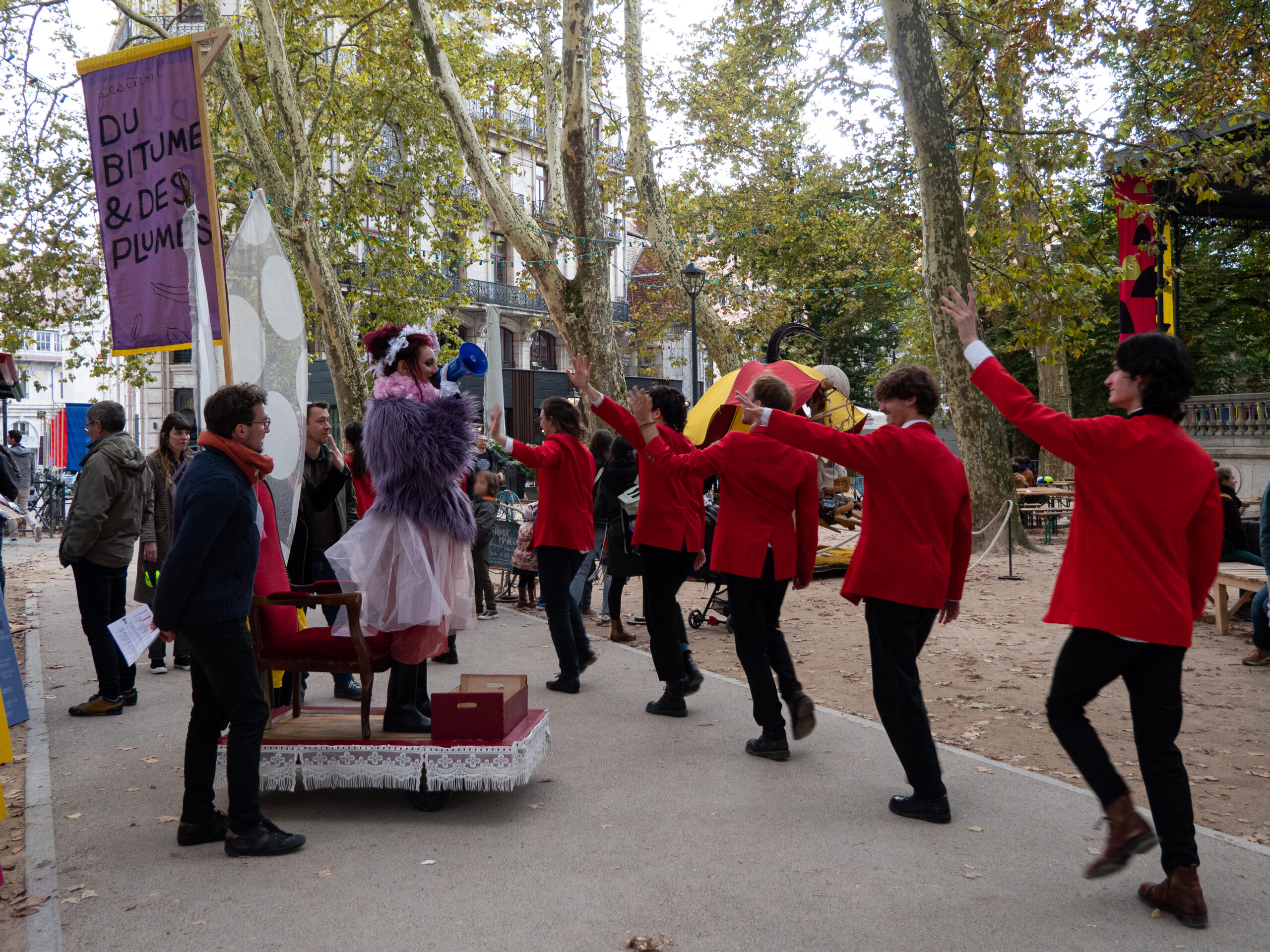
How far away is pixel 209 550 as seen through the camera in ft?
12.7

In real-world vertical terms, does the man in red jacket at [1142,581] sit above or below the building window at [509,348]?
below

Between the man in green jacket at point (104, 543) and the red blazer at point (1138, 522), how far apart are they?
218 inches

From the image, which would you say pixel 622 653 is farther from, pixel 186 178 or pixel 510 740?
pixel 186 178

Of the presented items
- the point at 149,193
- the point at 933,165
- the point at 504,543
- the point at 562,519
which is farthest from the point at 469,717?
the point at 933,165

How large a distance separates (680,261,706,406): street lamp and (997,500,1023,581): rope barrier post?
5.69 m

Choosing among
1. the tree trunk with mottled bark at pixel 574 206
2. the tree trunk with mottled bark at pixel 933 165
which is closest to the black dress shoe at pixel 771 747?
the tree trunk with mottled bark at pixel 574 206

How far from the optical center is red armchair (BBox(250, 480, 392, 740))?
14.5 ft

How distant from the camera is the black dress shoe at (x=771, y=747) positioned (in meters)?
5.20

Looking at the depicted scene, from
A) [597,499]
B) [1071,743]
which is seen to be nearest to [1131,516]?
[1071,743]

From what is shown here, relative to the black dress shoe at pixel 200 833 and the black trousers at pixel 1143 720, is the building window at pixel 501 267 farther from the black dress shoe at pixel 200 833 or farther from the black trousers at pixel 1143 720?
the black trousers at pixel 1143 720

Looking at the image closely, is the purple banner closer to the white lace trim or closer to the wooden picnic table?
the white lace trim

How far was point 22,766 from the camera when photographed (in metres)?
5.29

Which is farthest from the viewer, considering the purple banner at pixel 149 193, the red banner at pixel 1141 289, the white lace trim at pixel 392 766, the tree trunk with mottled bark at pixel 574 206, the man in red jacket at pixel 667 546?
the red banner at pixel 1141 289

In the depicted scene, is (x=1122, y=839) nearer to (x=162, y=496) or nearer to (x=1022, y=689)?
(x=1022, y=689)
